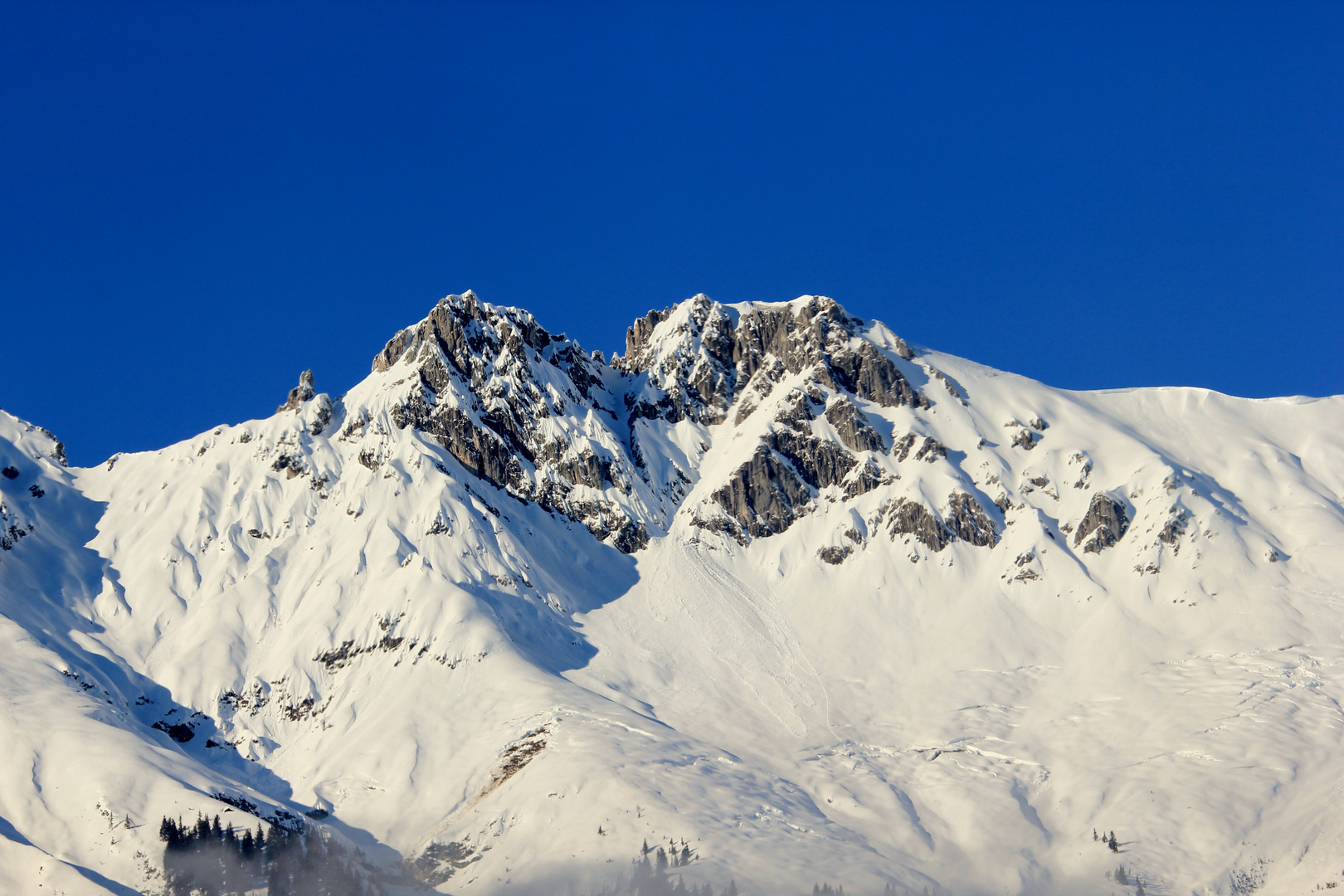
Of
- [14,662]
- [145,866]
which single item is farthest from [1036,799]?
[14,662]

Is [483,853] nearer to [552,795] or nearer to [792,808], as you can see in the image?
[552,795]

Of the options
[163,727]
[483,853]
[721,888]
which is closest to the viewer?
[721,888]

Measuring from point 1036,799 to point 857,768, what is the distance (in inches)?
928

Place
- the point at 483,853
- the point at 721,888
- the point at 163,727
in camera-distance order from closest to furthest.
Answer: the point at 721,888 < the point at 483,853 < the point at 163,727

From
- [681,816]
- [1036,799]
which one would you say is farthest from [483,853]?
[1036,799]

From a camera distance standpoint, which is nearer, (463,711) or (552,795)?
(552,795)

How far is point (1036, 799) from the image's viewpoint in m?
175

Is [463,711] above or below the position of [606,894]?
above

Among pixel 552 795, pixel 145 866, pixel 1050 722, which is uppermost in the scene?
pixel 1050 722

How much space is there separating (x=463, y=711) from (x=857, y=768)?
179 ft

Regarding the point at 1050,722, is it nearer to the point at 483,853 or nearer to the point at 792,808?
the point at 792,808

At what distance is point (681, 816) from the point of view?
15600cm

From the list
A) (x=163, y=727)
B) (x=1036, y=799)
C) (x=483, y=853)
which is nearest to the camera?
(x=483, y=853)

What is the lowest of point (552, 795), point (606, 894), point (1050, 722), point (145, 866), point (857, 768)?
point (145, 866)
